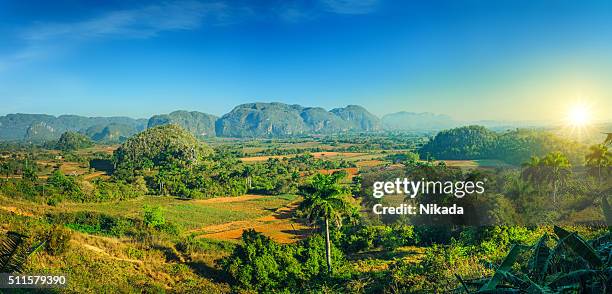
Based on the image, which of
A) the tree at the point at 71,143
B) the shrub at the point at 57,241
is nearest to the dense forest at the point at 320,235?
the shrub at the point at 57,241

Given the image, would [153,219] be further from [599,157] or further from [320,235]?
[599,157]

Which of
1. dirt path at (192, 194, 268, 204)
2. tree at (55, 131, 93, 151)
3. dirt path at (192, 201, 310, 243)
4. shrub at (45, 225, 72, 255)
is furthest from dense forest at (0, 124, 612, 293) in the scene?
tree at (55, 131, 93, 151)

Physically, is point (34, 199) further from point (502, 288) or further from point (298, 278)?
point (502, 288)

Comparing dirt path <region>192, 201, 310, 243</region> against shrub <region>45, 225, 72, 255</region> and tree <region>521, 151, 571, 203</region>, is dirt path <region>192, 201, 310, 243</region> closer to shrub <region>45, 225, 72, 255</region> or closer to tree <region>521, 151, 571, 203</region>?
shrub <region>45, 225, 72, 255</region>

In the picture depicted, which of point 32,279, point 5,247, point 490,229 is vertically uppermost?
point 5,247

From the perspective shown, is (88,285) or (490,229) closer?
(88,285)

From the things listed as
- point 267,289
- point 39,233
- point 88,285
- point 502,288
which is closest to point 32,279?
point 88,285

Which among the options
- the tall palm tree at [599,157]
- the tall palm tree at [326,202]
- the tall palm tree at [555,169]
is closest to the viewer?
the tall palm tree at [326,202]

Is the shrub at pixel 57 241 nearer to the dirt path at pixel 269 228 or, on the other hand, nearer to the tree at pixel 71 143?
the dirt path at pixel 269 228
